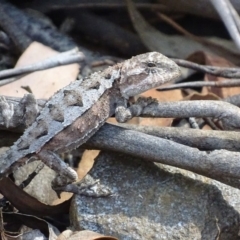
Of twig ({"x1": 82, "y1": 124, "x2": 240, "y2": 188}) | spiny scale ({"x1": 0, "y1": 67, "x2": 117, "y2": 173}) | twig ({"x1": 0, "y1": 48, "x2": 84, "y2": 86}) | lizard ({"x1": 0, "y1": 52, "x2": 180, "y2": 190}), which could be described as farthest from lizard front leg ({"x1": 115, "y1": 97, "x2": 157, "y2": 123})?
twig ({"x1": 0, "y1": 48, "x2": 84, "y2": 86})

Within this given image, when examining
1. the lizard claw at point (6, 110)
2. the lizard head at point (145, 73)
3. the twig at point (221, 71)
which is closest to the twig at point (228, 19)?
the twig at point (221, 71)

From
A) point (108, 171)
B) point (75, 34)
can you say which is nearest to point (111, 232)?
point (108, 171)

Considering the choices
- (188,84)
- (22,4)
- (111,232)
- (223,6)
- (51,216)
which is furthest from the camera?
(22,4)

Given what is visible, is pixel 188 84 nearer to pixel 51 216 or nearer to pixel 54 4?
pixel 51 216

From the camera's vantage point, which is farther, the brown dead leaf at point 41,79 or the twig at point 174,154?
the brown dead leaf at point 41,79

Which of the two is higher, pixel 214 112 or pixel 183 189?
pixel 214 112

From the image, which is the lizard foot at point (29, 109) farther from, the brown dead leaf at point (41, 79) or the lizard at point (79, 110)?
the brown dead leaf at point (41, 79)
